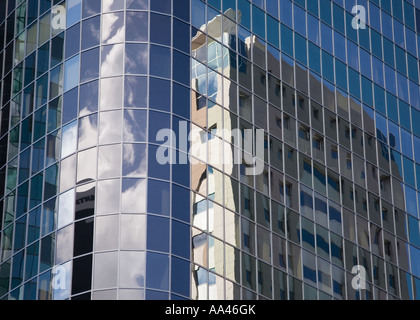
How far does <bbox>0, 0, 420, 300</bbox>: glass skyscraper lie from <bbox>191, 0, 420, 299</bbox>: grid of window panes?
0.32 feet

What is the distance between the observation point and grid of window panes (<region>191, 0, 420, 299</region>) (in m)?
75.6

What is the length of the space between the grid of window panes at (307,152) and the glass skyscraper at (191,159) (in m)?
0.10

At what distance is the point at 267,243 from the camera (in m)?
76.8

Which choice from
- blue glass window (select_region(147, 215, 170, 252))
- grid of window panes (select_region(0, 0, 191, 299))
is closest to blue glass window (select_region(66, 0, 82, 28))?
grid of window panes (select_region(0, 0, 191, 299))

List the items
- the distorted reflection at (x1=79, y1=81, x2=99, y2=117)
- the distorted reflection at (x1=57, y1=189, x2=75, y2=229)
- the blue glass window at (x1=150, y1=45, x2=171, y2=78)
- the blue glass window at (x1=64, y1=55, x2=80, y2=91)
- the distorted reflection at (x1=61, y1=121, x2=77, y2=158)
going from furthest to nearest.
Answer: the blue glass window at (x1=64, y1=55, x2=80, y2=91)
the blue glass window at (x1=150, y1=45, x2=171, y2=78)
the distorted reflection at (x1=79, y1=81, x2=99, y2=117)
the distorted reflection at (x1=61, y1=121, x2=77, y2=158)
the distorted reflection at (x1=57, y1=189, x2=75, y2=229)

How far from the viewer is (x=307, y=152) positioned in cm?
8225

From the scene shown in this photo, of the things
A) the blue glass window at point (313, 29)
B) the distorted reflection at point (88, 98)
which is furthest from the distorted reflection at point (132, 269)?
the blue glass window at point (313, 29)

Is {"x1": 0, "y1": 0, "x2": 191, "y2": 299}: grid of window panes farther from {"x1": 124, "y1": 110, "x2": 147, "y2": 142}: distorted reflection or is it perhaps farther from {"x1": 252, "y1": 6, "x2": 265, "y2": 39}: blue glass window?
{"x1": 252, "y1": 6, "x2": 265, "y2": 39}: blue glass window

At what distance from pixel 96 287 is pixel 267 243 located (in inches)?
401

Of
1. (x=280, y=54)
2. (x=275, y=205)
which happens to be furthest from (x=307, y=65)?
(x=275, y=205)

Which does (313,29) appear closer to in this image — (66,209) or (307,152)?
(307,152)

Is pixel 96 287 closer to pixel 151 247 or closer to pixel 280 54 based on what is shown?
pixel 151 247

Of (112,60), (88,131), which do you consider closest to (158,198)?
(88,131)

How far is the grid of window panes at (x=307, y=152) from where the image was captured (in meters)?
75.6
